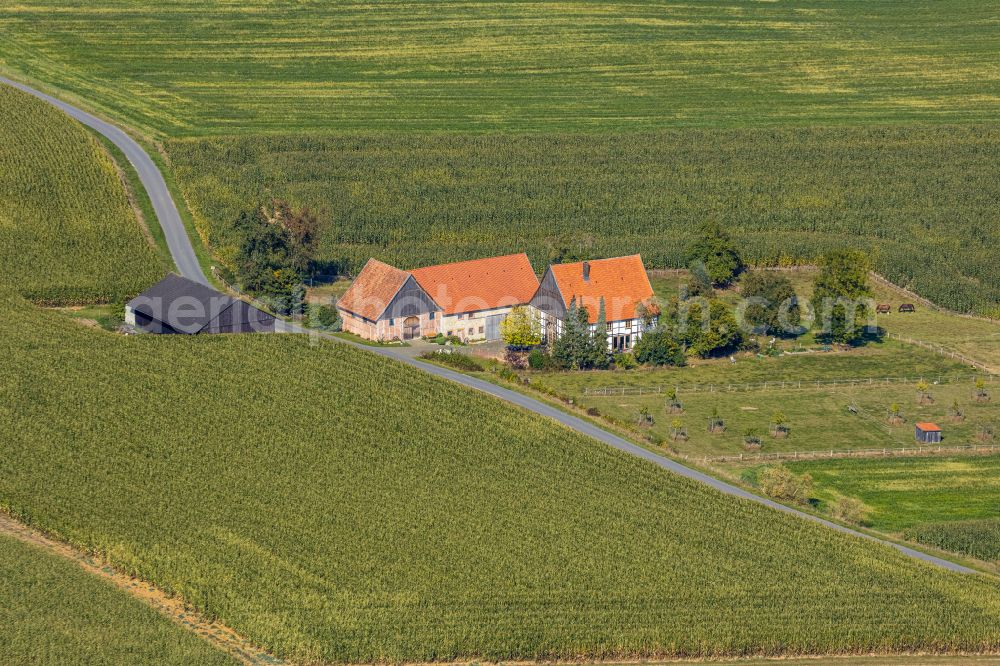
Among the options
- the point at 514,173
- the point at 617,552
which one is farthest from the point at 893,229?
the point at 617,552

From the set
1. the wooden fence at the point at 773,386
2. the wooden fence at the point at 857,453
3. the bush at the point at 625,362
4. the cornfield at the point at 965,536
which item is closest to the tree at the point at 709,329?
the bush at the point at 625,362

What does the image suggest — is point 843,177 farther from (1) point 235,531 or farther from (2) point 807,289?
(1) point 235,531

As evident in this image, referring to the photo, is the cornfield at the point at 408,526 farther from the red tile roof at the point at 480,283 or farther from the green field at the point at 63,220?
the green field at the point at 63,220

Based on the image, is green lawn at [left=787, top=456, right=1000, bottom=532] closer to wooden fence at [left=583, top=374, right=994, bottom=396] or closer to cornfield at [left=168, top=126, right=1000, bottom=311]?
wooden fence at [left=583, top=374, right=994, bottom=396]

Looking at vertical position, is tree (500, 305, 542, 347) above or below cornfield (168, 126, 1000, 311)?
below

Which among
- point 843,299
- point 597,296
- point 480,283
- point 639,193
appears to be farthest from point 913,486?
point 639,193

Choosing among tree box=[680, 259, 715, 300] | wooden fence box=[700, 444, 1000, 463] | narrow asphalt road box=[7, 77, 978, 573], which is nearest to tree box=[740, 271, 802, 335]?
tree box=[680, 259, 715, 300]

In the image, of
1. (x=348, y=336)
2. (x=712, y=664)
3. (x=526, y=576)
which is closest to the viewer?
(x=712, y=664)
